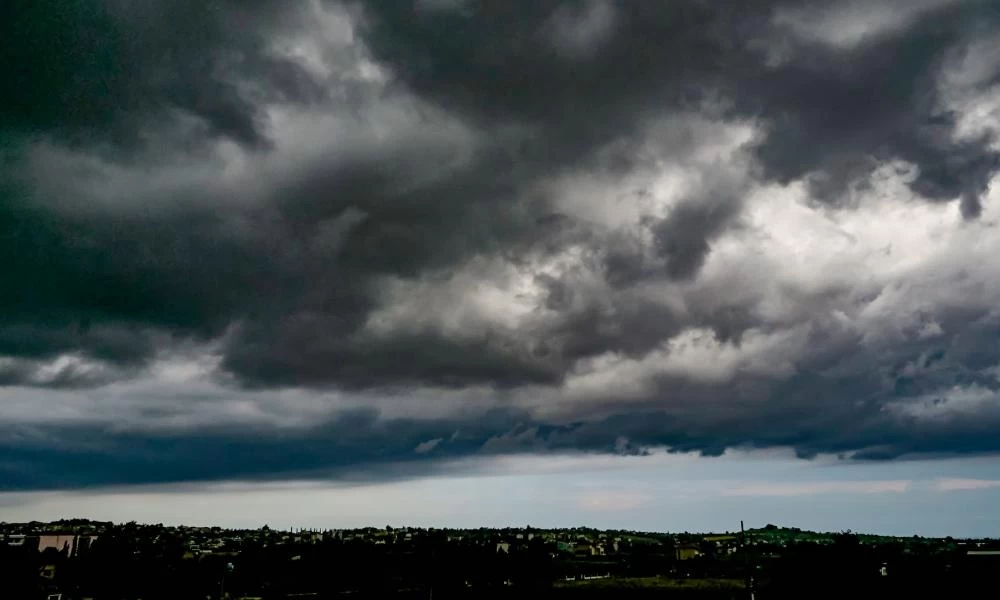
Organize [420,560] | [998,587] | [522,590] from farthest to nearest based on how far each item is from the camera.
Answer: [420,560]
[522,590]
[998,587]

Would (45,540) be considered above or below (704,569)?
above

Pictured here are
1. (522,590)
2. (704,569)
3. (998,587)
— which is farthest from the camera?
(704,569)

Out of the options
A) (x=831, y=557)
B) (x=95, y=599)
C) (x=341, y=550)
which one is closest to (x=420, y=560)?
(x=341, y=550)

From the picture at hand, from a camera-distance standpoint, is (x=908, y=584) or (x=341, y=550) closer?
(x=908, y=584)

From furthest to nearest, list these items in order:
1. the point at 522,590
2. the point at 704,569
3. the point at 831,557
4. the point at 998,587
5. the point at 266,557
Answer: the point at 704,569 → the point at 266,557 → the point at 522,590 → the point at 831,557 → the point at 998,587

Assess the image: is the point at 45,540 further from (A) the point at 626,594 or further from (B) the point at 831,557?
(B) the point at 831,557

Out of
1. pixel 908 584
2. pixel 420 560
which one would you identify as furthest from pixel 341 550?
pixel 908 584

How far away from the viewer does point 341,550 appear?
568ft

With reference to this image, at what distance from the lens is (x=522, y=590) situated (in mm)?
151125

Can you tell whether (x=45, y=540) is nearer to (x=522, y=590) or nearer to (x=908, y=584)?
(x=522, y=590)

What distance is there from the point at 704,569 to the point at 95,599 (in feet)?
490

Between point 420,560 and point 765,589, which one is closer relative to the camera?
point 765,589

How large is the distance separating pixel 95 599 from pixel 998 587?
140m

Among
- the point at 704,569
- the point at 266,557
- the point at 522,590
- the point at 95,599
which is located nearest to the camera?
the point at 95,599
